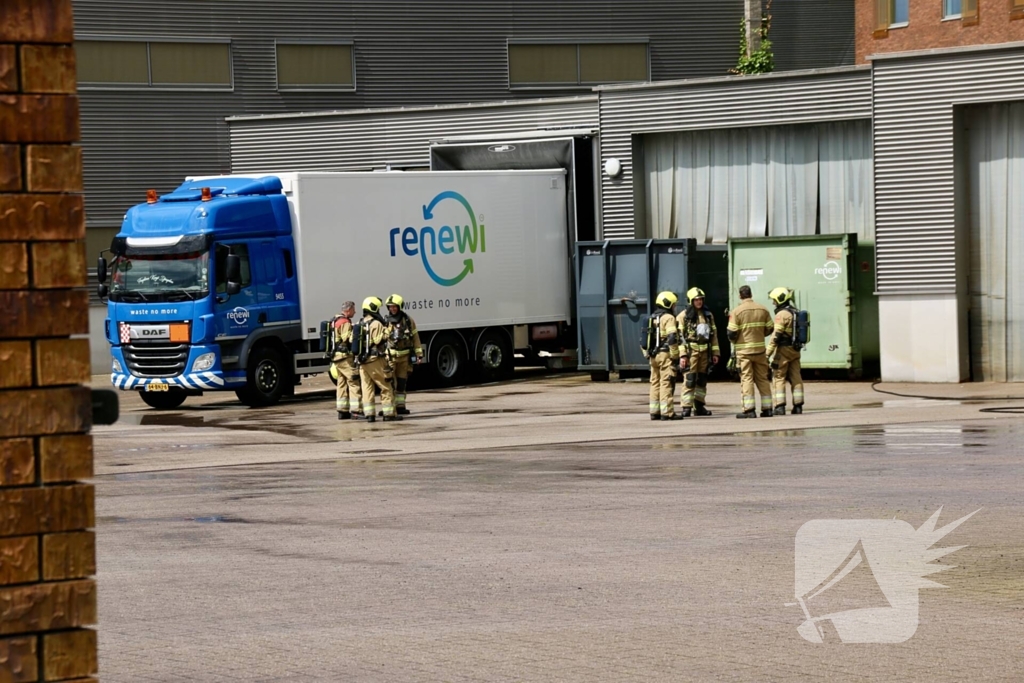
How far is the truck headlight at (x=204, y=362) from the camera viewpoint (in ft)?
79.5

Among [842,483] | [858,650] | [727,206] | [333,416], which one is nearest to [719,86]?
[727,206]

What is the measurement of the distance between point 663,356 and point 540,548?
984 cm

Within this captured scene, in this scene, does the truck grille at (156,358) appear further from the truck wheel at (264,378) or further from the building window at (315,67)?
the building window at (315,67)

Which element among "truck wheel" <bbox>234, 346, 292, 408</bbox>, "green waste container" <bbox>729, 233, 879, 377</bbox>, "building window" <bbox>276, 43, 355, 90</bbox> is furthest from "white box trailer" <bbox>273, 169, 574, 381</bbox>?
"building window" <bbox>276, 43, 355, 90</bbox>

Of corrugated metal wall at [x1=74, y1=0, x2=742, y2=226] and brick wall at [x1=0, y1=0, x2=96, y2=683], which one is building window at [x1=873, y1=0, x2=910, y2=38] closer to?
corrugated metal wall at [x1=74, y1=0, x2=742, y2=226]

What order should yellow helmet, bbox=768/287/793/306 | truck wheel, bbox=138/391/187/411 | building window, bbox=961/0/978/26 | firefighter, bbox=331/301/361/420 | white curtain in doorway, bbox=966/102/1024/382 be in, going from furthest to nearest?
building window, bbox=961/0/978/26 → truck wheel, bbox=138/391/187/411 → white curtain in doorway, bbox=966/102/1024/382 → firefighter, bbox=331/301/361/420 → yellow helmet, bbox=768/287/793/306

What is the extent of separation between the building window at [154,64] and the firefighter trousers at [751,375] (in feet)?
67.6

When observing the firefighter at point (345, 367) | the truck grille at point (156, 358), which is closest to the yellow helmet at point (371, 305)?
the firefighter at point (345, 367)

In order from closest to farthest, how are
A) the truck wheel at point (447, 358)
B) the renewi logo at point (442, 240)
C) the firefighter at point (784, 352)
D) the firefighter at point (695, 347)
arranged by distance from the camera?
the firefighter at point (784, 352) < the firefighter at point (695, 347) < the renewi logo at point (442, 240) < the truck wheel at point (447, 358)

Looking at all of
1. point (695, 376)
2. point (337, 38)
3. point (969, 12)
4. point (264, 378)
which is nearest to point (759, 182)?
point (695, 376)

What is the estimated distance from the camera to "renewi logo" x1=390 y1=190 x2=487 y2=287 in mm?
26750

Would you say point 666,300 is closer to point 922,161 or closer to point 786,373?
point 786,373

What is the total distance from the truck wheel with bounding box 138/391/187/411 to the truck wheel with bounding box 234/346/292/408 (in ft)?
4.20

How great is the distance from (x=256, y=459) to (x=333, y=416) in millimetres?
5711
